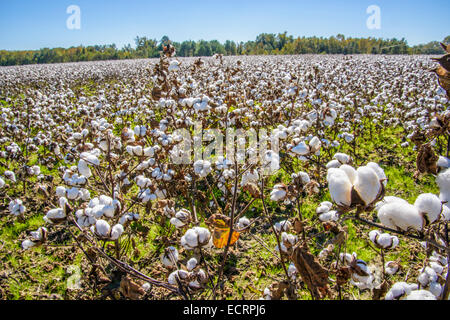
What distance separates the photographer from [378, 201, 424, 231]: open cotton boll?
0.82m

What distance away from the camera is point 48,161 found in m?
5.27

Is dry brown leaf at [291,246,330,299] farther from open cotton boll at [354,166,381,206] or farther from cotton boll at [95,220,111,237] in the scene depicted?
cotton boll at [95,220,111,237]

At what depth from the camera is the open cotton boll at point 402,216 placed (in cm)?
82

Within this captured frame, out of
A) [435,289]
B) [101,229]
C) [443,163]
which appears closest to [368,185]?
[443,163]

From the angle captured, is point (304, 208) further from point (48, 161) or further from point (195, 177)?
point (48, 161)

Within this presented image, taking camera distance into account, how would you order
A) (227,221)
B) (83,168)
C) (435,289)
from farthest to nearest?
(83,168) → (227,221) → (435,289)

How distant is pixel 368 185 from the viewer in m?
0.78

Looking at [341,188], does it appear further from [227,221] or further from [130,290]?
[130,290]

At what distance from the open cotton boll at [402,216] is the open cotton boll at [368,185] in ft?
0.38

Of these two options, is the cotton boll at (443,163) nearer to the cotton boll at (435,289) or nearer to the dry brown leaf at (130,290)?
the cotton boll at (435,289)

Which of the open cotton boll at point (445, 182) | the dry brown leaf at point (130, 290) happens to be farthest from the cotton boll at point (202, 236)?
the open cotton boll at point (445, 182)

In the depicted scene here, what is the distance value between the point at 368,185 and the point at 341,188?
0.08m
